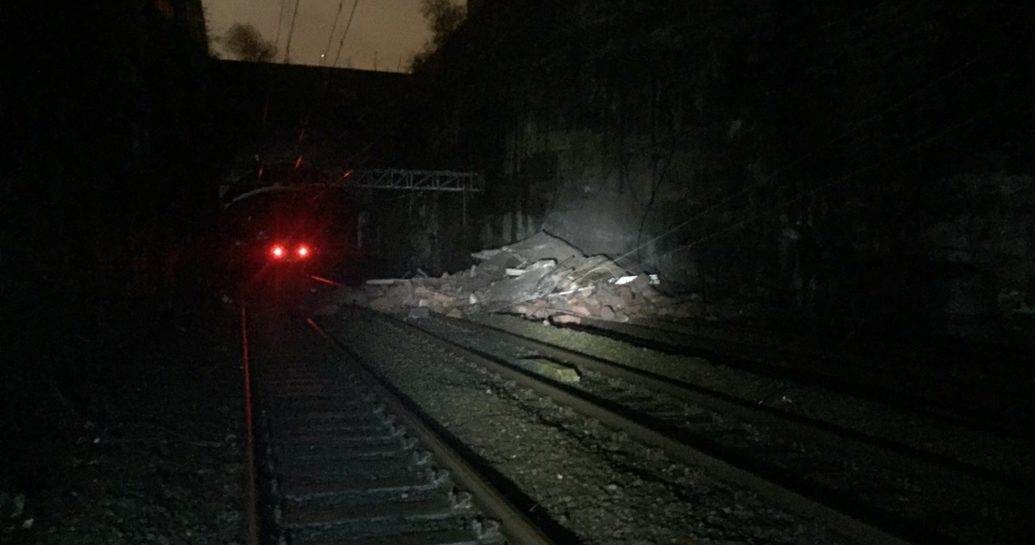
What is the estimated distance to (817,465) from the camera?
6414 mm

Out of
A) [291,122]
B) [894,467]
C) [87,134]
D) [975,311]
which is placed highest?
[291,122]

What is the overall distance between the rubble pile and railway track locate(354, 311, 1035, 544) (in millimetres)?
8145

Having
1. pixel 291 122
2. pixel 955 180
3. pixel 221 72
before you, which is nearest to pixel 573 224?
pixel 955 180

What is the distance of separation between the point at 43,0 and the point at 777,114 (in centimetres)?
1415

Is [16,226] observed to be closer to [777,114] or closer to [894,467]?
[894,467]

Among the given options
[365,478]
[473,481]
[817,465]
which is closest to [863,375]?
[817,465]

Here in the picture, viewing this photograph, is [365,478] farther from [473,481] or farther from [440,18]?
[440,18]

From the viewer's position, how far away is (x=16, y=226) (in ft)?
36.6

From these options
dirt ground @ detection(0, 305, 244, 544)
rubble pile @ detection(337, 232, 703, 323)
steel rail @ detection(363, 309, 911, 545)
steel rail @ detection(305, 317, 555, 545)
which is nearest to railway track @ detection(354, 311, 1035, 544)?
steel rail @ detection(363, 309, 911, 545)

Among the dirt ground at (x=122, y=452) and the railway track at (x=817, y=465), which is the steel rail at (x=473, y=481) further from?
the railway track at (x=817, y=465)

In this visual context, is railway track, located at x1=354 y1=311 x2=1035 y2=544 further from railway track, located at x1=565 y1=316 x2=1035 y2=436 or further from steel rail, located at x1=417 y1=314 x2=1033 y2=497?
railway track, located at x1=565 y1=316 x2=1035 y2=436

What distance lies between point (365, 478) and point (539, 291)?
14.9 metres

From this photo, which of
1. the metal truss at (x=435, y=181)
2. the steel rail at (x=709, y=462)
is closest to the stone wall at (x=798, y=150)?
the metal truss at (x=435, y=181)

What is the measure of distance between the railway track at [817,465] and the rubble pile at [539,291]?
8145 millimetres
